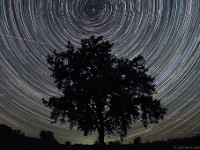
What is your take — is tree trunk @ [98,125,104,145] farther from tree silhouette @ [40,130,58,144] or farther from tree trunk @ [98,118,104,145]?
tree silhouette @ [40,130,58,144]

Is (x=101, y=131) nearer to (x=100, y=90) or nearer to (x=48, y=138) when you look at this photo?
(x=100, y=90)

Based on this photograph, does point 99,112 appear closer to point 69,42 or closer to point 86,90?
point 86,90

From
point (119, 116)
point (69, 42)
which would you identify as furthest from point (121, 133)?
point (69, 42)

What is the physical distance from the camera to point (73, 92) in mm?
35188

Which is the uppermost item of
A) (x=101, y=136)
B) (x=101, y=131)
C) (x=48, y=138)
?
(x=48, y=138)

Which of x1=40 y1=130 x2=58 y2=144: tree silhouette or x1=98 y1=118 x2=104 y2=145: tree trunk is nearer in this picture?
x1=40 y1=130 x2=58 y2=144: tree silhouette

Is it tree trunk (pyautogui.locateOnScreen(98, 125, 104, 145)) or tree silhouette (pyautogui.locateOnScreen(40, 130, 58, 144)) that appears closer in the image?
tree silhouette (pyautogui.locateOnScreen(40, 130, 58, 144))

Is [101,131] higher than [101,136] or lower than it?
higher

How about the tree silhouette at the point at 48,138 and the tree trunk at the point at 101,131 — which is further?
the tree trunk at the point at 101,131

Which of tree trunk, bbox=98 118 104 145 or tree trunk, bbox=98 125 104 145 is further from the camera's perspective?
tree trunk, bbox=98 118 104 145

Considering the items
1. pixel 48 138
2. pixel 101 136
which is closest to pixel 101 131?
pixel 101 136

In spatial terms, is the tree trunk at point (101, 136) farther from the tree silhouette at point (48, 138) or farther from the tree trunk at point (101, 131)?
the tree silhouette at point (48, 138)

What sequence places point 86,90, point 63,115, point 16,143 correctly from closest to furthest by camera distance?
point 16,143 → point 86,90 → point 63,115

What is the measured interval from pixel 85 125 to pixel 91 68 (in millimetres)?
5580
